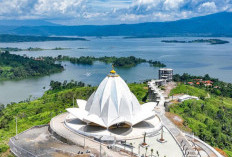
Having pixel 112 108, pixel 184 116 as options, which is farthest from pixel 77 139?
pixel 184 116

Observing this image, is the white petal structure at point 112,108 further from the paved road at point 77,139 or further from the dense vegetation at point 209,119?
the dense vegetation at point 209,119

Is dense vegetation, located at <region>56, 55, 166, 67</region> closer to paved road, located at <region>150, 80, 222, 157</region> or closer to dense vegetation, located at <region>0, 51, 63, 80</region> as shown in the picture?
dense vegetation, located at <region>0, 51, 63, 80</region>

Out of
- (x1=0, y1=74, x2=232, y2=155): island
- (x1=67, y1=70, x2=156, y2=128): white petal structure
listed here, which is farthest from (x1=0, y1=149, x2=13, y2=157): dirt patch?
(x1=67, y1=70, x2=156, y2=128): white petal structure

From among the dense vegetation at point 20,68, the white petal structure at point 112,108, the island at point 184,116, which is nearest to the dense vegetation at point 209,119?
the island at point 184,116

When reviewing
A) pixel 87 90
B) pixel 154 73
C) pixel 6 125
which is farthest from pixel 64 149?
pixel 154 73

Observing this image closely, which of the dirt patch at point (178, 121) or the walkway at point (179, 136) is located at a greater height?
the walkway at point (179, 136)

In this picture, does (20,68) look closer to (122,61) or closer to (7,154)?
(122,61)
